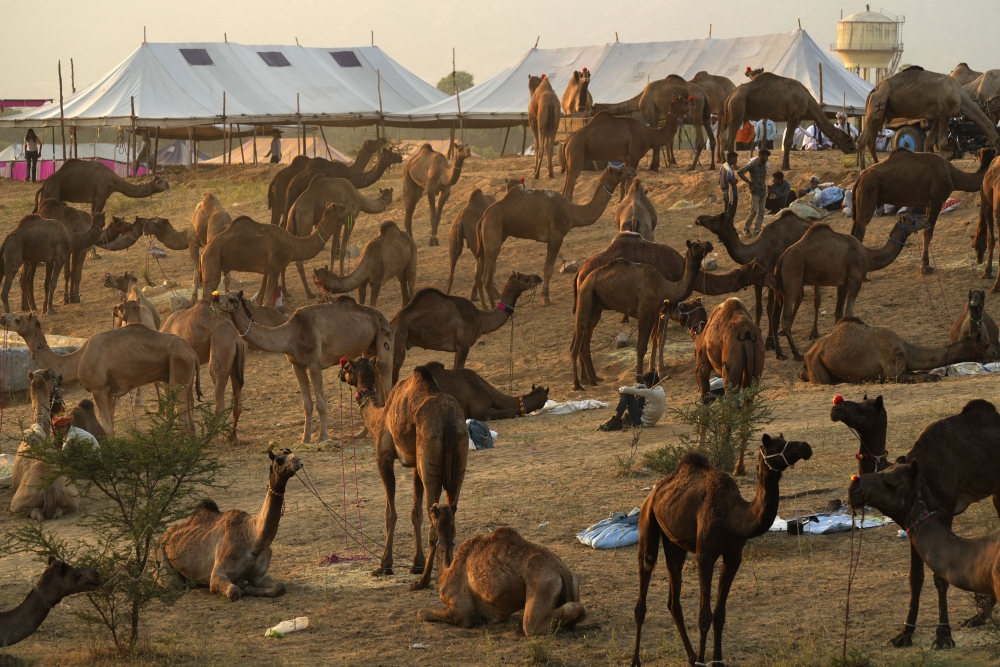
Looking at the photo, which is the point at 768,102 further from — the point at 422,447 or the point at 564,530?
the point at 422,447

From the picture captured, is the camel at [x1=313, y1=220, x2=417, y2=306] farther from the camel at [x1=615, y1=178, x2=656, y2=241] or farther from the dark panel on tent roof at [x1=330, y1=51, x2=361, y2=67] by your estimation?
the dark panel on tent roof at [x1=330, y1=51, x2=361, y2=67]

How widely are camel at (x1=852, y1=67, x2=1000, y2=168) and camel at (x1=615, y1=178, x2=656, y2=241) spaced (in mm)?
4640

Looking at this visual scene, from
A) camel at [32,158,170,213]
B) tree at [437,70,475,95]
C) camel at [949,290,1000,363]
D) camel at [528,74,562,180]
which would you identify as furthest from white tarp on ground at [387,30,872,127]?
tree at [437,70,475,95]

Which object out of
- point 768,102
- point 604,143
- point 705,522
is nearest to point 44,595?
point 705,522

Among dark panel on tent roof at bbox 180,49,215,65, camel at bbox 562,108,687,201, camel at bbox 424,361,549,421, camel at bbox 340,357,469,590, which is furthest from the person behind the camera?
dark panel on tent roof at bbox 180,49,215,65

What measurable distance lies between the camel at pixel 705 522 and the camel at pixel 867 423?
4.26 feet

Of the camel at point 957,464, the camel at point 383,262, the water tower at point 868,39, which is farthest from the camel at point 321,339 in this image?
the water tower at point 868,39

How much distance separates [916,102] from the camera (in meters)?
22.2

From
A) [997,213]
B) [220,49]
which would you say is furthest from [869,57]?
[997,213]

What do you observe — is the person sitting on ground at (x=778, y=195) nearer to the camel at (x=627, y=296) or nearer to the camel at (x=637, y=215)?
the camel at (x=637, y=215)

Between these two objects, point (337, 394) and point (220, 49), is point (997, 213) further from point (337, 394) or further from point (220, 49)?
point (220, 49)

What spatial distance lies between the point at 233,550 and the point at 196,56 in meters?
39.2

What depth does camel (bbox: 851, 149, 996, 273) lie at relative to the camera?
18297mm

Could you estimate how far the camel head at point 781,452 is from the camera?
608 cm
